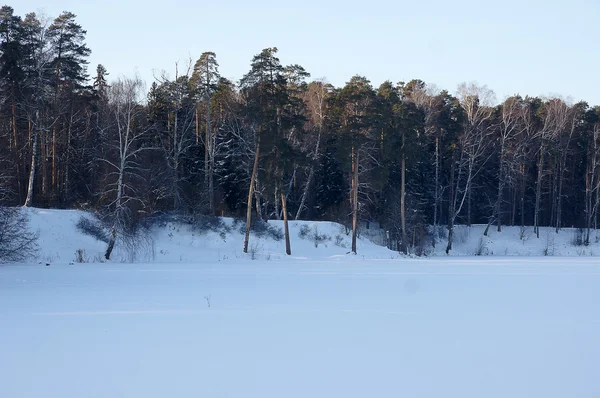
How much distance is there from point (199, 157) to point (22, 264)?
62.3ft

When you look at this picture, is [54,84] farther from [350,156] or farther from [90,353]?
[90,353]

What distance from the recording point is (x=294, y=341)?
9.52 m

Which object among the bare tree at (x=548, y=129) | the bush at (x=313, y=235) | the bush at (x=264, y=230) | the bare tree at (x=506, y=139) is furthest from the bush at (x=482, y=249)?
the bush at (x=264, y=230)

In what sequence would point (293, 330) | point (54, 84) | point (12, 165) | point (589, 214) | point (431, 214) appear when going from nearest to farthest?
point (293, 330), point (12, 165), point (54, 84), point (589, 214), point (431, 214)

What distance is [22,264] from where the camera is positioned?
23.7 metres

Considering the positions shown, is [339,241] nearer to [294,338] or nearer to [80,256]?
[80,256]

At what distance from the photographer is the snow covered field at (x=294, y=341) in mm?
7133

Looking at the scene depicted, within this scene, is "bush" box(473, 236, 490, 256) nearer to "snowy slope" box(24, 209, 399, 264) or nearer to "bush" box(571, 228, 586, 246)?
"bush" box(571, 228, 586, 246)

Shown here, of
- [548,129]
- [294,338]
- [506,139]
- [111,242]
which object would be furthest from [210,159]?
[548,129]

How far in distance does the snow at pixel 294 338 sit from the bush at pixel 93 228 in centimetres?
1056

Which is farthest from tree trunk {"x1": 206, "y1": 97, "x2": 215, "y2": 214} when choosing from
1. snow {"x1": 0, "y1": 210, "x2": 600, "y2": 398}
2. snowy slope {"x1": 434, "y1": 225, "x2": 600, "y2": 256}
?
snowy slope {"x1": 434, "y1": 225, "x2": 600, "y2": 256}

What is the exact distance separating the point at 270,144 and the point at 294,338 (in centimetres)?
2258

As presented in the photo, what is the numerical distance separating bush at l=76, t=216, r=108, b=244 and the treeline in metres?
1.45

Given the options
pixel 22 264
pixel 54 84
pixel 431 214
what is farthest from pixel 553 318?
pixel 431 214
